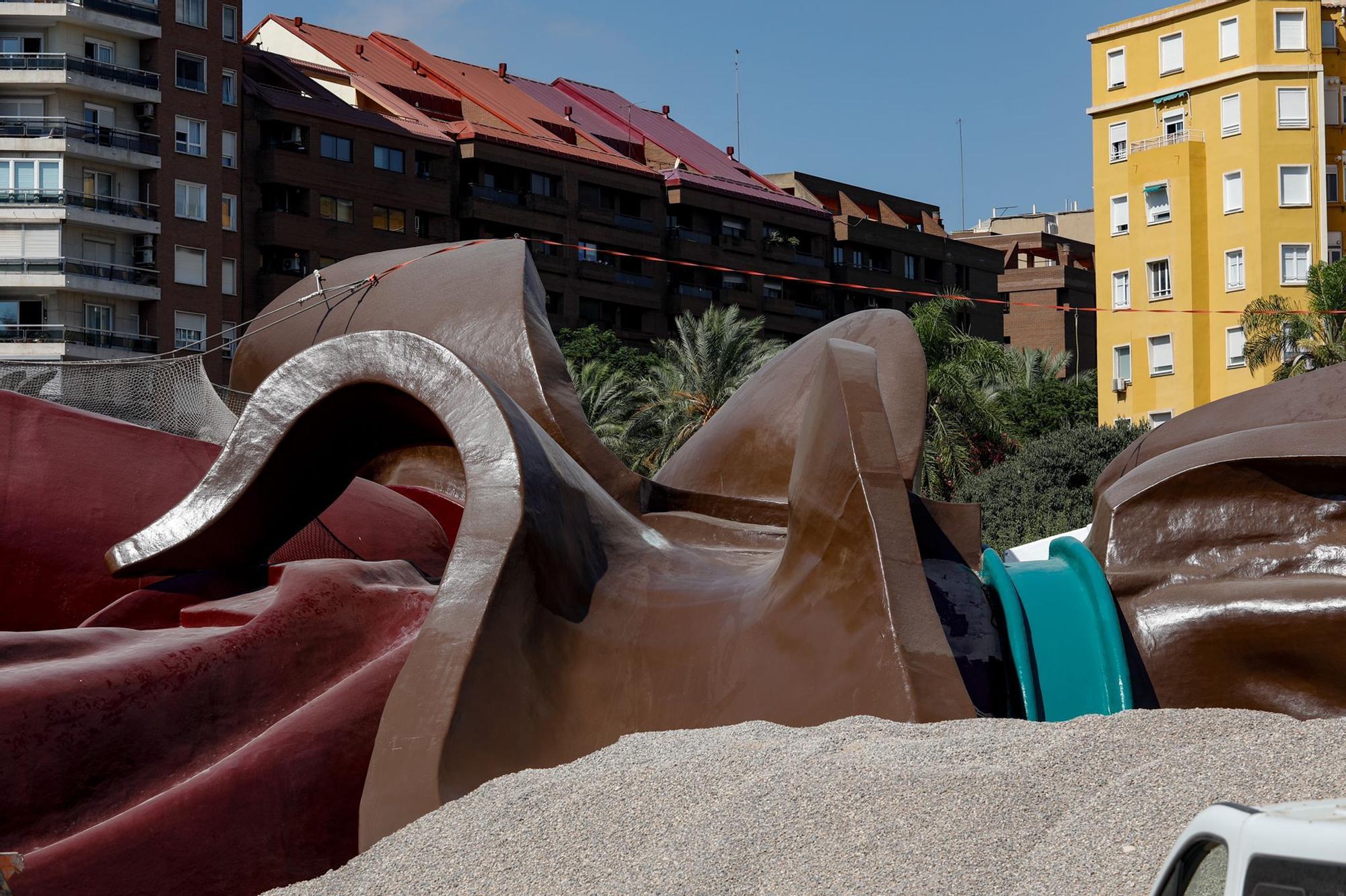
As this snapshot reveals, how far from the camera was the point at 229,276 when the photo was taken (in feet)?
139

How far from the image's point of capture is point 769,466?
9164 mm

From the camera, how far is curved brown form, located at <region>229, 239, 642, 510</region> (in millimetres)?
8500

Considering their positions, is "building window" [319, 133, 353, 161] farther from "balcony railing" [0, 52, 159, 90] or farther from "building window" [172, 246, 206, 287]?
"balcony railing" [0, 52, 159, 90]

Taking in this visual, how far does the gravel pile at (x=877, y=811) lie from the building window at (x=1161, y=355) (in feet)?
117

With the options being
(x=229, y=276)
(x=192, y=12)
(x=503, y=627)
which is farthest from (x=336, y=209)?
(x=503, y=627)

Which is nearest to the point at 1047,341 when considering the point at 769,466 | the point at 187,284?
the point at 187,284

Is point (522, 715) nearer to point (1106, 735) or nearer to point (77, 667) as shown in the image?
point (77, 667)

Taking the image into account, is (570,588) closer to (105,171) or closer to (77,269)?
(77,269)

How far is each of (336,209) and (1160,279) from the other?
70.4 feet

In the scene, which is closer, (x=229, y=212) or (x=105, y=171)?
(x=105, y=171)

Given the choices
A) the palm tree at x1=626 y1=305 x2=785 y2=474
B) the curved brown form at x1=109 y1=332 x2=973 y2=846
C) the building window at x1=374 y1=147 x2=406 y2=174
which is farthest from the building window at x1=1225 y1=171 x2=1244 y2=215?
the curved brown form at x1=109 y1=332 x2=973 y2=846

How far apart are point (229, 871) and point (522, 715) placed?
3.64ft

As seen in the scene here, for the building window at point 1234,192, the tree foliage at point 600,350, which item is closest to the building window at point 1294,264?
the building window at point 1234,192

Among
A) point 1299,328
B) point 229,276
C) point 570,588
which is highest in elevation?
point 229,276
